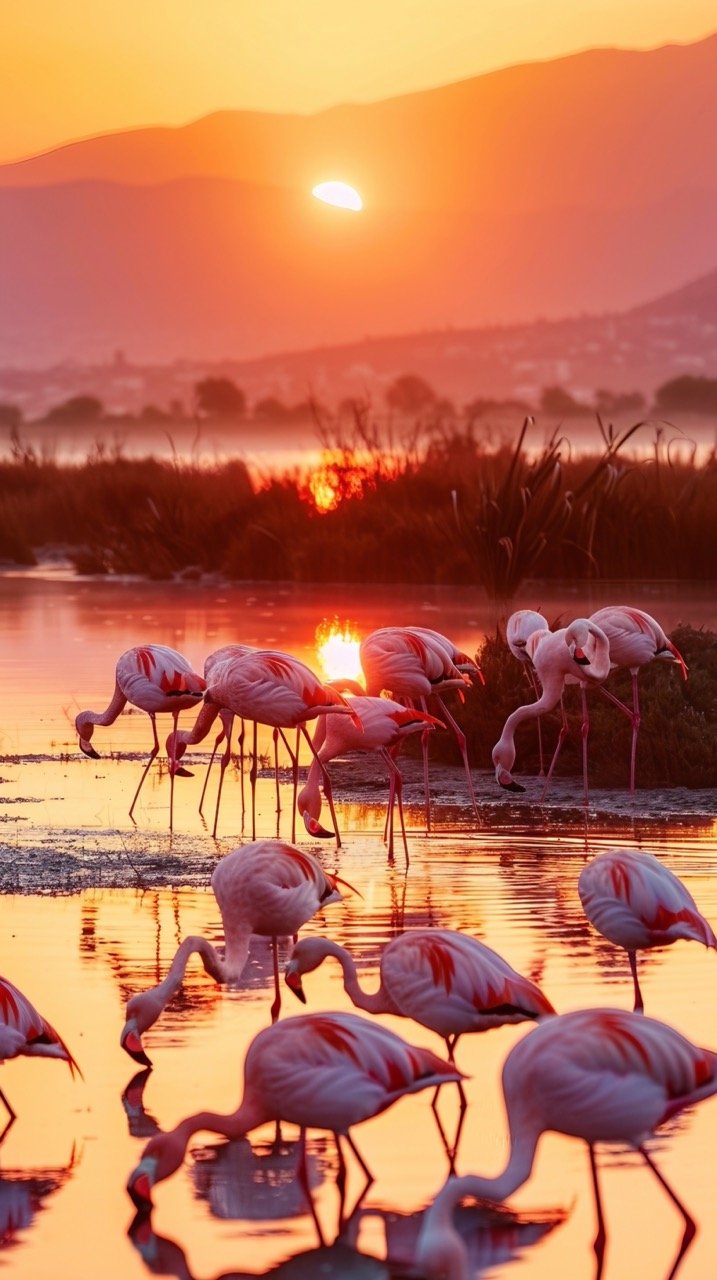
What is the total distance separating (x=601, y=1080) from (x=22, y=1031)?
4.87 feet

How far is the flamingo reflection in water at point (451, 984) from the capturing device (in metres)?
5.41

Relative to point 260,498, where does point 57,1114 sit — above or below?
Result: below

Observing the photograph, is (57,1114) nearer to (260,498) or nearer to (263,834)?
(263,834)

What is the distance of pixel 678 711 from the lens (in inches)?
484

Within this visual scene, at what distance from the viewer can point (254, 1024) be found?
636 centimetres

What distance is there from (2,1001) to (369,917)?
104 inches

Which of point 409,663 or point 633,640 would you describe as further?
point 633,640

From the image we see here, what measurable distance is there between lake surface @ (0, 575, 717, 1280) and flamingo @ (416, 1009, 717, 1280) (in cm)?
25

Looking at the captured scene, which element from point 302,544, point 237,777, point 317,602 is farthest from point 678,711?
point 302,544

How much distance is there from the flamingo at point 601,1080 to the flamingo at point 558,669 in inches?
225

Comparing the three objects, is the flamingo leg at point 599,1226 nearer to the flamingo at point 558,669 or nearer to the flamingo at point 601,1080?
the flamingo at point 601,1080

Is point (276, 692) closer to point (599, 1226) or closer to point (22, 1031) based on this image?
point (22, 1031)

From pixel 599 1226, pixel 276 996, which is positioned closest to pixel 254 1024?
pixel 276 996

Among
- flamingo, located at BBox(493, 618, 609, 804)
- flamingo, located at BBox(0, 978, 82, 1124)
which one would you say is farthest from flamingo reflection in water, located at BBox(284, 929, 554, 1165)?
flamingo, located at BBox(493, 618, 609, 804)
